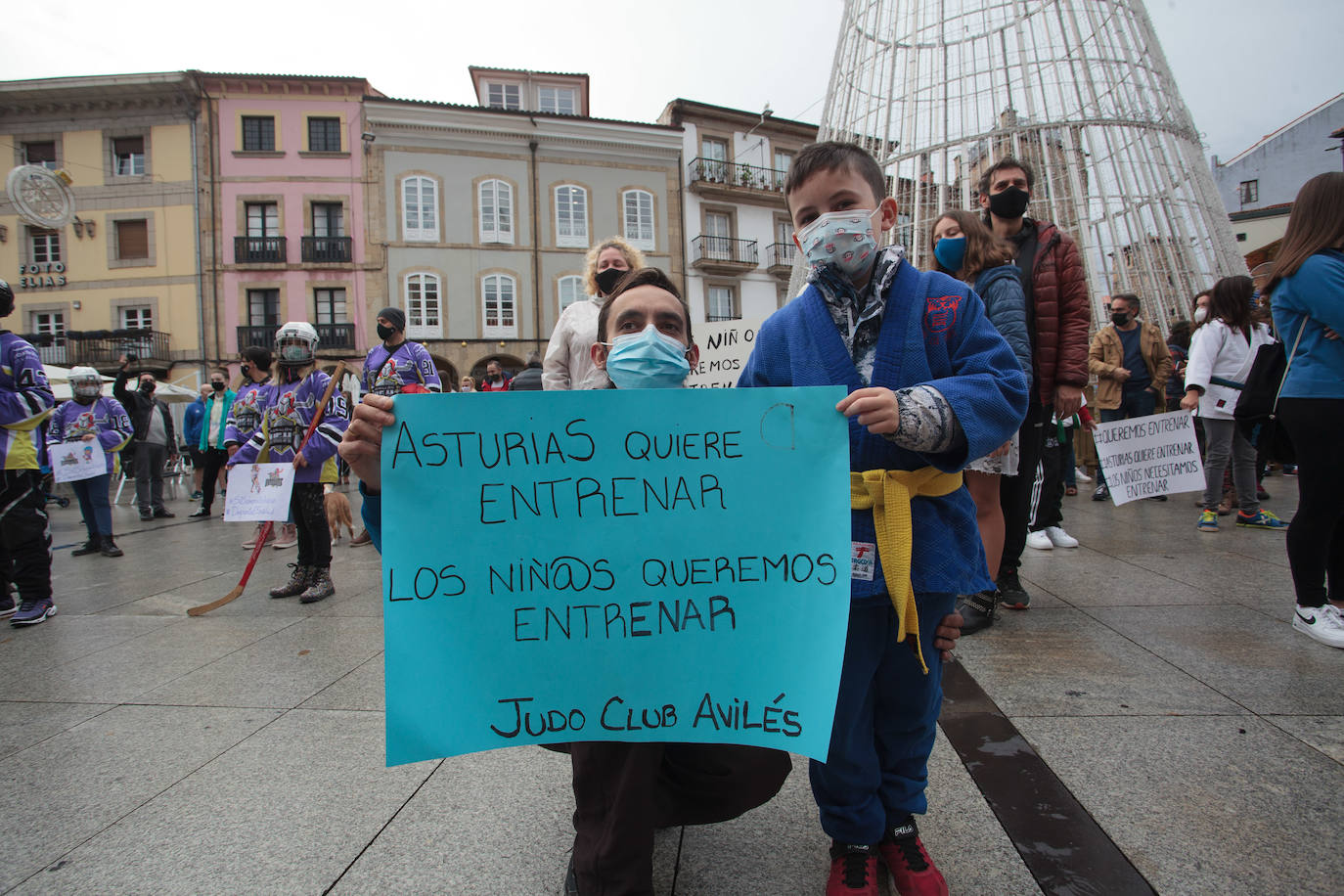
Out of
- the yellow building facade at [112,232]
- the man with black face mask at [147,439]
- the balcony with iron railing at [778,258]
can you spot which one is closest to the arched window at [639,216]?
the balcony with iron railing at [778,258]

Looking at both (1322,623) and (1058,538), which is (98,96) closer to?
(1058,538)

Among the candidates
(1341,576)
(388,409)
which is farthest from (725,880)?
(1341,576)

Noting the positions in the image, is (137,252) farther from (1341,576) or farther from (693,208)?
(1341,576)

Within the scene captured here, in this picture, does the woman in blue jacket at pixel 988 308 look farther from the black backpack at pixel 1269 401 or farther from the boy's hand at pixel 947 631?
the boy's hand at pixel 947 631

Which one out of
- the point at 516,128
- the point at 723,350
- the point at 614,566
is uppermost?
the point at 516,128

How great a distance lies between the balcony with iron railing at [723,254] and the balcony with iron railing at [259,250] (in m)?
13.5

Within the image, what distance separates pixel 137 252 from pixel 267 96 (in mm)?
6475

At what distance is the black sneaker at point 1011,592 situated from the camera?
320 cm

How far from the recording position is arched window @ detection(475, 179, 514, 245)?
70.9 ft

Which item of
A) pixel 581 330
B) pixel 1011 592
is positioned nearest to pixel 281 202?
pixel 581 330

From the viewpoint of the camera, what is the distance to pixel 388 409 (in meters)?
1.35

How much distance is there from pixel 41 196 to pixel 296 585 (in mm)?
14539

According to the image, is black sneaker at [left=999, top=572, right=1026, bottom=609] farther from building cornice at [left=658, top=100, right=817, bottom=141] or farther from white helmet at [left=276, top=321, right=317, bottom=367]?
building cornice at [left=658, top=100, right=817, bottom=141]

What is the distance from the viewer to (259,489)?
3.96 meters
